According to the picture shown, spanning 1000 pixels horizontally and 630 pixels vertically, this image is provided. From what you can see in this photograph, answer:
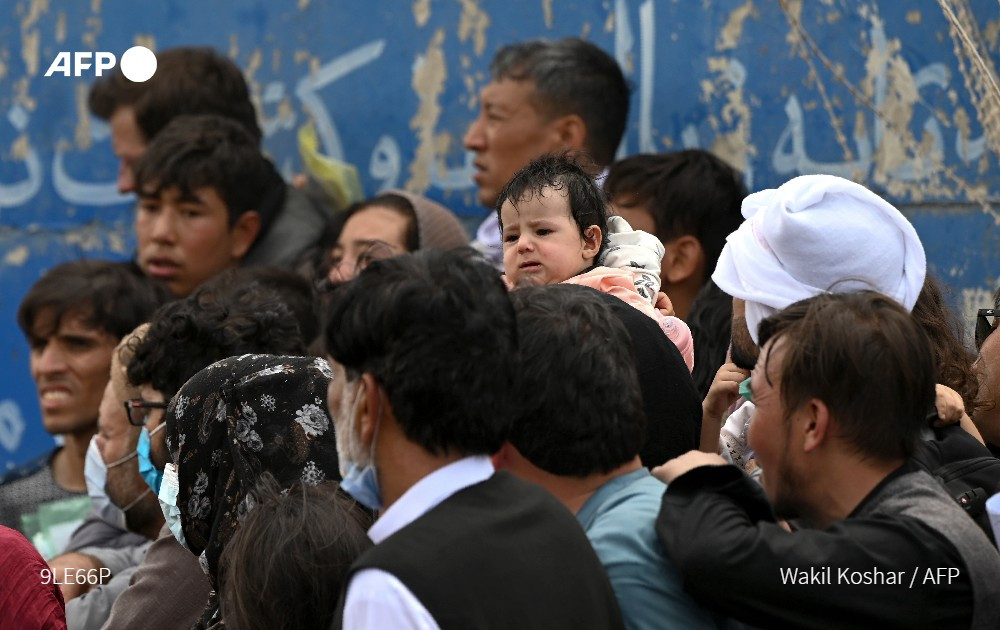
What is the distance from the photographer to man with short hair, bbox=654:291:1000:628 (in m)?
2.31

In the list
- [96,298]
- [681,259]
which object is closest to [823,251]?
[681,259]

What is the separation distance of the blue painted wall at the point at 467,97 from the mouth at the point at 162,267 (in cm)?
114

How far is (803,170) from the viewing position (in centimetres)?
548

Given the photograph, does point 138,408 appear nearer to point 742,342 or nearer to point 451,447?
point 742,342

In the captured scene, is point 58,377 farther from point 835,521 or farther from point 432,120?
point 835,521

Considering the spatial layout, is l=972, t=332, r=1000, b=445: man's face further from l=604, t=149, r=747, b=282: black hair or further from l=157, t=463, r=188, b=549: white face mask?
l=157, t=463, r=188, b=549: white face mask

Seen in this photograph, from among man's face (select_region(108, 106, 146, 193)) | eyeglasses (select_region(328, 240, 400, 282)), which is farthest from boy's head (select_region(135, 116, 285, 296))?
eyeglasses (select_region(328, 240, 400, 282))

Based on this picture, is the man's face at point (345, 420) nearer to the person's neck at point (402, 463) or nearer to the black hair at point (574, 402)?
the person's neck at point (402, 463)

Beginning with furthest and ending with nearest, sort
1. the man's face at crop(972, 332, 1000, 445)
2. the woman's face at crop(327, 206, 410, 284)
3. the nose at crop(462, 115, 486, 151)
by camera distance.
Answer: the nose at crop(462, 115, 486, 151) < the woman's face at crop(327, 206, 410, 284) < the man's face at crop(972, 332, 1000, 445)

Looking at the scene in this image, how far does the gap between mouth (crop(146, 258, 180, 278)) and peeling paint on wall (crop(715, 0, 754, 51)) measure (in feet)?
7.31

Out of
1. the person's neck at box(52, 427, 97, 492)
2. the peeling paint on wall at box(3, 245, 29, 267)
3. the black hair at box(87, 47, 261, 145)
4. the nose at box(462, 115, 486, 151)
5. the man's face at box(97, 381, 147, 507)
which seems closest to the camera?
the man's face at box(97, 381, 147, 507)

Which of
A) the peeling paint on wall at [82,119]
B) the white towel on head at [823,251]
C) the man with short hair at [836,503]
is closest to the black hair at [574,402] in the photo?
the man with short hair at [836,503]

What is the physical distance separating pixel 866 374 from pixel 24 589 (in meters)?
1.67

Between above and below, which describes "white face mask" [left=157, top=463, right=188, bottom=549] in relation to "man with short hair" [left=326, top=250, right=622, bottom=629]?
below
